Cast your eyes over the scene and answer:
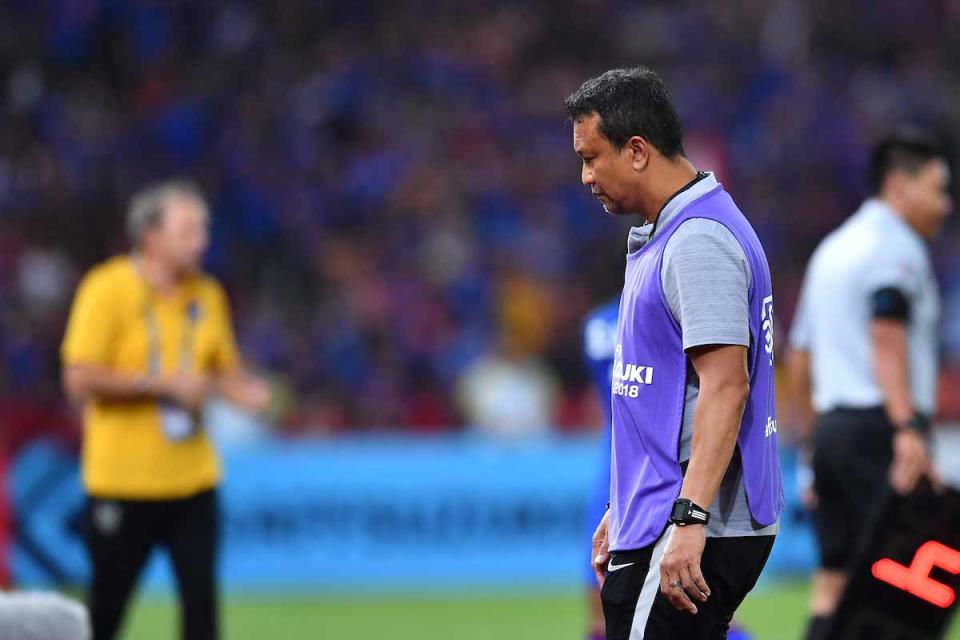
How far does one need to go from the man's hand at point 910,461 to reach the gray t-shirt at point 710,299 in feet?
7.62

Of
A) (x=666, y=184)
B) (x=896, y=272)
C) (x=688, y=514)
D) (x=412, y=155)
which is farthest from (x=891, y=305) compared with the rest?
(x=412, y=155)

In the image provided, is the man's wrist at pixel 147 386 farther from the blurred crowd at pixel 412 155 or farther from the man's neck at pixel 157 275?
the blurred crowd at pixel 412 155

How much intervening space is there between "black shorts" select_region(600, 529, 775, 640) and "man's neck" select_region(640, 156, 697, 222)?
852mm

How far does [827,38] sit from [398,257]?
6925 millimetres

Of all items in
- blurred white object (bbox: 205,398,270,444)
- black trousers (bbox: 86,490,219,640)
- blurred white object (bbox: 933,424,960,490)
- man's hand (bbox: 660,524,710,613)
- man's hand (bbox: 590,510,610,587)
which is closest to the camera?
man's hand (bbox: 660,524,710,613)

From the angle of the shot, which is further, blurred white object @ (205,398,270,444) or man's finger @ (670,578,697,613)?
blurred white object @ (205,398,270,444)

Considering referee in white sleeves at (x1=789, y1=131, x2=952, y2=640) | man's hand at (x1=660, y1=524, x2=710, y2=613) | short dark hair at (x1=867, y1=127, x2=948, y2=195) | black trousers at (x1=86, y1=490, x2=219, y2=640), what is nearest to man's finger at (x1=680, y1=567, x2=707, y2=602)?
man's hand at (x1=660, y1=524, x2=710, y2=613)

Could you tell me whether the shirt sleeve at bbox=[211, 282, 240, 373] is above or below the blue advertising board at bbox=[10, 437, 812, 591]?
above

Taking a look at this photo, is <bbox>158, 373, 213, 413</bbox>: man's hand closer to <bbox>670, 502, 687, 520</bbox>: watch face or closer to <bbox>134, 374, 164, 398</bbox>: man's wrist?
<bbox>134, 374, 164, 398</bbox>: man's wrist

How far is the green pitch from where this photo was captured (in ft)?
28.9

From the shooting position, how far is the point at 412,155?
17.0m

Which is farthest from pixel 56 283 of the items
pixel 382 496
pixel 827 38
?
pixel 827 38

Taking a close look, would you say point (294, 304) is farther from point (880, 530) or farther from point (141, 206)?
point (880, 530)

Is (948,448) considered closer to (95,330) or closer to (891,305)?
(891,305)
